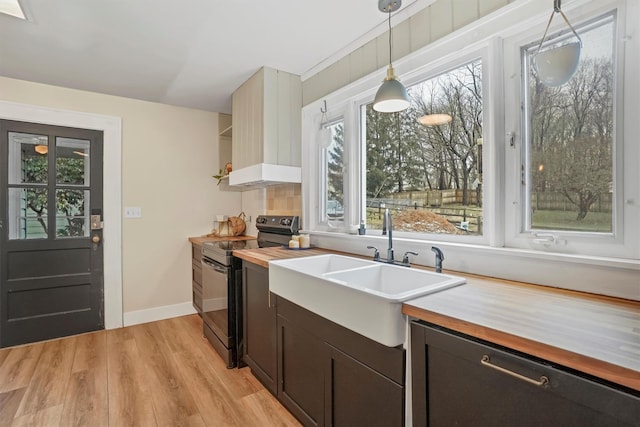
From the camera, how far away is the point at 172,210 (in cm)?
346

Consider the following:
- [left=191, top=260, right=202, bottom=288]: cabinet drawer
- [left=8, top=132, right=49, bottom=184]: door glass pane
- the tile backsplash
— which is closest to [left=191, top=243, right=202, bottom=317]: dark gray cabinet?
[left=191, top=260, right=202, bottom=288]: cabinet drawer

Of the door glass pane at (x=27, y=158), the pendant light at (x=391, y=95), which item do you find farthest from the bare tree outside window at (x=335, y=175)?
the door glass pane at (x=27, y=158)

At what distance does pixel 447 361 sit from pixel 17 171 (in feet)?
11.8

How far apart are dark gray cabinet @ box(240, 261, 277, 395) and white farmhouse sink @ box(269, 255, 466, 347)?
226mm

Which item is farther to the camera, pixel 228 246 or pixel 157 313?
pixel 157 313

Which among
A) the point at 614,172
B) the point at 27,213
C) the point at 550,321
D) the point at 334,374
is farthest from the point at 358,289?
the point at 27,213

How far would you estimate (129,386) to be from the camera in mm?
2113

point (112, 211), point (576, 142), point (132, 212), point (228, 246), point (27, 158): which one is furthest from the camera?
point (132, 212)

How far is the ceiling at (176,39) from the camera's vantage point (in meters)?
1.78

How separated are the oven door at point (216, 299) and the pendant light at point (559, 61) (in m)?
2.12

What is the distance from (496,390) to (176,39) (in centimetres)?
251

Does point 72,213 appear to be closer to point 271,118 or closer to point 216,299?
point 216,299

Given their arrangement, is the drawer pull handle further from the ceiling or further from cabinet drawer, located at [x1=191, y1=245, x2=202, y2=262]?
cabinet drawer, located at [x1=191, y1=245, x2=202, y2=262]

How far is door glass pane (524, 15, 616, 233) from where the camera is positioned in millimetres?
1184
